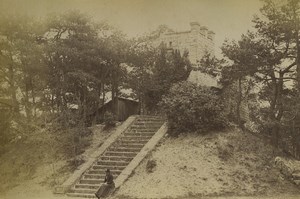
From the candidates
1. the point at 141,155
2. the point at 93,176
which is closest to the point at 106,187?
the point at 93,176

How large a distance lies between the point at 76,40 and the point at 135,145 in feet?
25.8

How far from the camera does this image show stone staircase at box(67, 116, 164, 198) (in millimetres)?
18562

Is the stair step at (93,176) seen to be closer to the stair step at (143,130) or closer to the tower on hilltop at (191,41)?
the stair step at (143,130)

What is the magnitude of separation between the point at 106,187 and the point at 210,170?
14.6 ft

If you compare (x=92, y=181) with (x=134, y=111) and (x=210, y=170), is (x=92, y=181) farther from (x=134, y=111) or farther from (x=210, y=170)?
(x=134, y=111)

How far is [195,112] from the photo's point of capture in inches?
819

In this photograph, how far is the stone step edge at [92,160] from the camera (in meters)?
18.6

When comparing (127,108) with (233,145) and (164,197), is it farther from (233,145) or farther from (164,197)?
(164,197)

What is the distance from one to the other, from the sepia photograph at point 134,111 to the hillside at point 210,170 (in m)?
0.04

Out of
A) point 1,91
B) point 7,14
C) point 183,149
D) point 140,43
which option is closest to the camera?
point 183,149

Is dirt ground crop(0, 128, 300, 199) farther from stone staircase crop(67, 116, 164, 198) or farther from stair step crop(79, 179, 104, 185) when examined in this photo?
stair step crop(79, 179, 104, 185)

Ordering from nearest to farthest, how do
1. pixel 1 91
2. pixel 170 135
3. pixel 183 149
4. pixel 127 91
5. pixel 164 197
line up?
pixel 164 197
pixel 183 149
pixel 170 135
pixel 1 91
pixel 127 91

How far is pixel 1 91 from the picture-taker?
25.0 meters

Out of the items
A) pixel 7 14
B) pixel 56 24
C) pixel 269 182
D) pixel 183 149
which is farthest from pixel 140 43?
pixel 269 182
